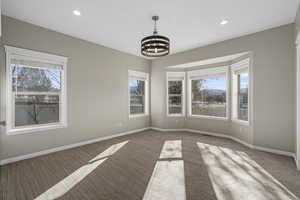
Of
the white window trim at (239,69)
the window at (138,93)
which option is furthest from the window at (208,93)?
the window at (138,93)

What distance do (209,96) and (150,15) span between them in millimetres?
3732

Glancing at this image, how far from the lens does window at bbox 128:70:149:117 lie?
18.8ft

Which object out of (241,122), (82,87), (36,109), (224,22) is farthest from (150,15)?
(241,122)

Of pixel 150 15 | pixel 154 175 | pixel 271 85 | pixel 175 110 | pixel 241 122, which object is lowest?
pixel 154 175

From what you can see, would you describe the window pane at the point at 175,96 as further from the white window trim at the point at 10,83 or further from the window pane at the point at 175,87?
the white window trim at the point at 10,83

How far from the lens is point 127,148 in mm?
3912

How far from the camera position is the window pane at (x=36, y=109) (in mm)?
3279

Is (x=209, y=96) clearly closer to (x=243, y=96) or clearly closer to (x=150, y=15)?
(x=243, y=96)

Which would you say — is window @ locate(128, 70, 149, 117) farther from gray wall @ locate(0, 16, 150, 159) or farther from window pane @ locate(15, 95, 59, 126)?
window pane @ locate(15, 95, 59, 126)

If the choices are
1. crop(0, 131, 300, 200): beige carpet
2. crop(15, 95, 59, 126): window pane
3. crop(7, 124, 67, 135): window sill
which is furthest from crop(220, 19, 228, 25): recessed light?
crop(7, 124, 67, 135): window sill

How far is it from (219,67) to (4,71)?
582 centimetres

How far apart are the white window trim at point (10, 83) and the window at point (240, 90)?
5.01m

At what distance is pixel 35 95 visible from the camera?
3.51 metres

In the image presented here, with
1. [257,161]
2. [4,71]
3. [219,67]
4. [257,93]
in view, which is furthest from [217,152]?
[4,71]
